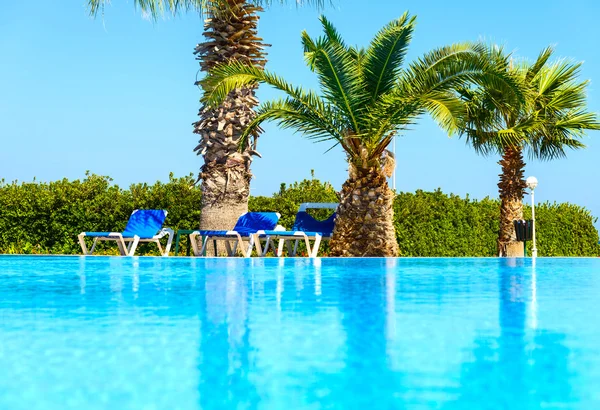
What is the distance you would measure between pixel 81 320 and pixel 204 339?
1.10m

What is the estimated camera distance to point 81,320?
183 inches

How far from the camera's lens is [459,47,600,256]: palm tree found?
64.8ft

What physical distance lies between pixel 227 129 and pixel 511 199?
9155mm

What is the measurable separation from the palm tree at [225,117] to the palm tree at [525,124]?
630cm

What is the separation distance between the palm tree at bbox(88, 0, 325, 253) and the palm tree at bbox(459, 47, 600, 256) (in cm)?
630

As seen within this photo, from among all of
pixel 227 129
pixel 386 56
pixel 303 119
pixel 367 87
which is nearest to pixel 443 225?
pixel 367 87

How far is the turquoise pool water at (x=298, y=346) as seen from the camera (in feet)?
9.12

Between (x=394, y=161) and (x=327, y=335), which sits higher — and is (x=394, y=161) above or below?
above

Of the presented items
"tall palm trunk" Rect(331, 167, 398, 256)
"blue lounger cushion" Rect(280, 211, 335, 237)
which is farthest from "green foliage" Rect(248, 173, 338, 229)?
"tall palm trunk" Rect(331, 167, 398, 256)

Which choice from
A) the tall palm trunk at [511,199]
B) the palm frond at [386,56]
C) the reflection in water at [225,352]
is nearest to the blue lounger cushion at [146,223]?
the palm frond at [386,56]

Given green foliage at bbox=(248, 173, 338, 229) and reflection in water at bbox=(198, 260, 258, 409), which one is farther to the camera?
green foliage at bbox=(248, 173, 338, 229)

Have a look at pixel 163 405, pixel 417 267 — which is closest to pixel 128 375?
pixel 163 405

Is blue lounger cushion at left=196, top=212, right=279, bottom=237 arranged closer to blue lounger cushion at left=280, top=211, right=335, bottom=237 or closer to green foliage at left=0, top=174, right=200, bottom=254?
blue lounger cushion at left=280, top=211, right=335, bottom=237

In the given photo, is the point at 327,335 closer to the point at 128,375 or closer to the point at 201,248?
the point at 128,375
